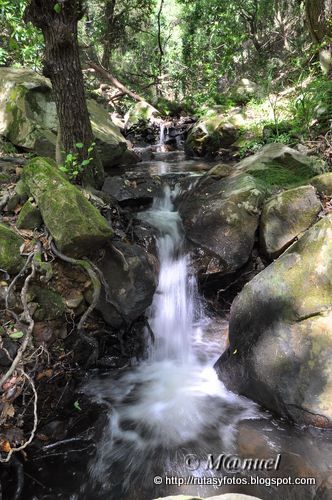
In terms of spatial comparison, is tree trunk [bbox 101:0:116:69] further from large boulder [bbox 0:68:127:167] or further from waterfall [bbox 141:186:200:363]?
waterfall [bbox 141:186:200:363]

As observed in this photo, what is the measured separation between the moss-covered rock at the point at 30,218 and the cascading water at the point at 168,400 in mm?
1846

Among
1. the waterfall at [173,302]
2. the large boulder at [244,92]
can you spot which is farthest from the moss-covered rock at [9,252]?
the large boulder at [244,92]

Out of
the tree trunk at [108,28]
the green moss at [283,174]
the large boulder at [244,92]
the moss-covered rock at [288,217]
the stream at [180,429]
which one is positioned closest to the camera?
the stream at [180,429]

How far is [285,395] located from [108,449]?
5.58 ft

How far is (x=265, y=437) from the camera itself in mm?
3395

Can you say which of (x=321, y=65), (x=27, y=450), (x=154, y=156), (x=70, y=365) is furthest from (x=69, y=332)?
(x=321, y=65)

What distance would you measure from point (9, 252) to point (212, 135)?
7.88m

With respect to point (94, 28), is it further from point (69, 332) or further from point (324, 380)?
point (324, 380)

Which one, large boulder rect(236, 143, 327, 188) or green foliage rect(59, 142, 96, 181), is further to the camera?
large boulder rect(236, 143, 327, 188)

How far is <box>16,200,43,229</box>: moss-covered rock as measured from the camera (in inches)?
156

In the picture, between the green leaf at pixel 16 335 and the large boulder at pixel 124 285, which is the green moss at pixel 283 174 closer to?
the large boulder at pixel 124 285

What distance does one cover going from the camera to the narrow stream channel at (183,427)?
Result: 306cm

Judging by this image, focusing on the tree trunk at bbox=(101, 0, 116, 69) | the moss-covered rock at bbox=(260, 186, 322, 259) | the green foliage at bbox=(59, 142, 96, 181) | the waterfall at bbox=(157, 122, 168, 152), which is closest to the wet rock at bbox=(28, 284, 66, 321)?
the green foliage at bbox=(59, 142, 96, 181)

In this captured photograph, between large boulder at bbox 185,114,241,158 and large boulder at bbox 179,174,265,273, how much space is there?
4.73 m
